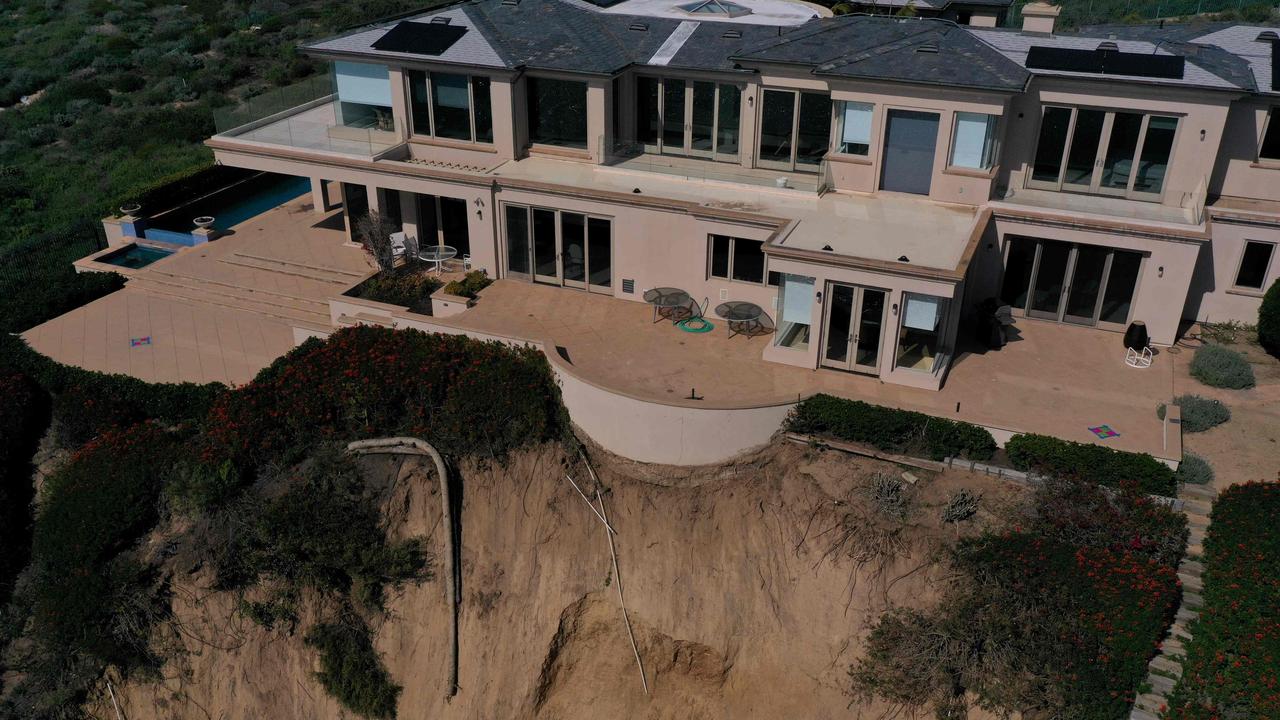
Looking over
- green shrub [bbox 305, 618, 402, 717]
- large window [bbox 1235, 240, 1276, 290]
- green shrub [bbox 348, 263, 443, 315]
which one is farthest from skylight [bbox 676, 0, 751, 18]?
green shrub [bbox 305, 618, 402, 717]

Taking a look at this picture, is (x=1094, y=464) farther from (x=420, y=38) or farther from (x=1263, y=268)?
(x=420, y=38)

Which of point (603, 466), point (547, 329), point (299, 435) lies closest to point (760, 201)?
point (547, 329)

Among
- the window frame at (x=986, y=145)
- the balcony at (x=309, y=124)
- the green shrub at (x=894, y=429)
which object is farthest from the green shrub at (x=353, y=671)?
the window frame at (x=986, y=145)

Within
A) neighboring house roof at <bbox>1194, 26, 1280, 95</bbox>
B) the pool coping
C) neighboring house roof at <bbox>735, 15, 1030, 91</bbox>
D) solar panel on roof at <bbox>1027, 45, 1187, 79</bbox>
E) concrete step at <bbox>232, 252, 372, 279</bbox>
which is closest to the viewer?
neighboring house roof at <bbox>735, 15, 1030, 91</bbox>

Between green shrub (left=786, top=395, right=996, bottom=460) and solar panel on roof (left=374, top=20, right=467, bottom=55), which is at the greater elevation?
solar panel on roof (left=374, top=20, right=467, bottom=55)

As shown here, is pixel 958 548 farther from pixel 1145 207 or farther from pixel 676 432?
pixel 1145 207

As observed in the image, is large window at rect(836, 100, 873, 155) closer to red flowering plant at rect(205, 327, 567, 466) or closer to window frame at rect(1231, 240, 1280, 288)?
window frame at rect(1231, 240, 1280, 288)

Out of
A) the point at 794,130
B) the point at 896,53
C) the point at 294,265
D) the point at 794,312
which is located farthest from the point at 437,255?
the point at 896,53
